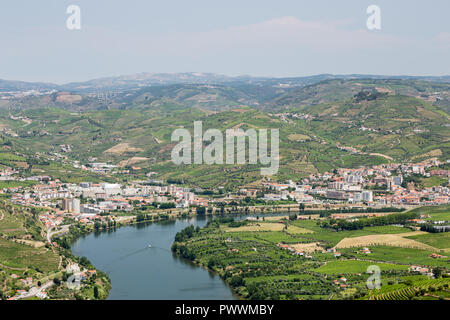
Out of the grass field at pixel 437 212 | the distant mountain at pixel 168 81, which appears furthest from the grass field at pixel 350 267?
the distant mountain at pixel 168 81

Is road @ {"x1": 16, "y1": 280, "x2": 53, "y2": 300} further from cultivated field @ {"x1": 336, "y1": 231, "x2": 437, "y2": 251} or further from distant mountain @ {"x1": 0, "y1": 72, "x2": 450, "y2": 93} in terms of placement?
distant mountain @ {"x1": 0, "y1": 72, "x2": 450, "y2": 93}

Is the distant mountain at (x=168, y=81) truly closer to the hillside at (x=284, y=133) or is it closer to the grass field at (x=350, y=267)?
the hillside at (x=284, y=133)

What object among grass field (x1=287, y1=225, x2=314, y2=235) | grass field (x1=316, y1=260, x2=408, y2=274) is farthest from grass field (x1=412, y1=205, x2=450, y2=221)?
grass field (x1=316, y1=260, x2=408, y2=274)

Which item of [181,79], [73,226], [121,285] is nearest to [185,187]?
[73,226]

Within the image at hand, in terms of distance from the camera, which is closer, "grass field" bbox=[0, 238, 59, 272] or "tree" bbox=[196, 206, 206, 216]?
"grass field" bbox=[0, 238, 59, 272]

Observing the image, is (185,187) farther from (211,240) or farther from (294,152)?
(211,240)

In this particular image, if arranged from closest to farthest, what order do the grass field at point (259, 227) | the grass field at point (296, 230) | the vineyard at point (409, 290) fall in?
the vineyard at point (409, 290), the grass field at point (296, 230), the grass field at point (259, 227)
